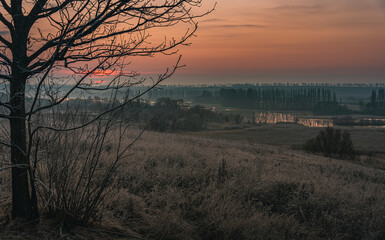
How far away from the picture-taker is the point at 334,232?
15.0 ft

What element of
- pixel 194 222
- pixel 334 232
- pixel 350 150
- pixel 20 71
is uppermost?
pixel 20 71

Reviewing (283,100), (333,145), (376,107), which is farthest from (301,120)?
(333,145)

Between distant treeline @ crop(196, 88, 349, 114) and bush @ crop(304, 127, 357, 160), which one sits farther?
distant treeline @ crop(196, 88, 349, 114)

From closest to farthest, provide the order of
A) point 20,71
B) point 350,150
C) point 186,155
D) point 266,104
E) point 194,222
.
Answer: point 20,71
point 194,222
point 186,155
point 350,150
point 266,104

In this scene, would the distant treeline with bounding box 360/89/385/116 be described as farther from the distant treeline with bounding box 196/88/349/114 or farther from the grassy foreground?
the grassy foreground

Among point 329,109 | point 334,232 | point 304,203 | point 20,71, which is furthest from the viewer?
point 329,109

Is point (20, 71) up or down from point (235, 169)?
up

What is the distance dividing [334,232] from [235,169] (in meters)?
2.61

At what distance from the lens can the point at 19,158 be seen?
3.11 m

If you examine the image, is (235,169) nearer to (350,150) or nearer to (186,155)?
(186,155)

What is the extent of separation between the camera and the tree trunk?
303cm

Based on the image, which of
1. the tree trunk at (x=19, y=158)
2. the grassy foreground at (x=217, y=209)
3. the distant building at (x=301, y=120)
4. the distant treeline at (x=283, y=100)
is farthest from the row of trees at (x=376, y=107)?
the tree trunk at (x=19, y=158)

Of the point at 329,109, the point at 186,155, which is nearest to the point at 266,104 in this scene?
the point at 329,109

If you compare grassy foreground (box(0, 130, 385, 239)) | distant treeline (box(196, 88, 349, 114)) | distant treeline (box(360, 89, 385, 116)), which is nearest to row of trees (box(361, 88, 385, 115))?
distant treeline (box(360, 89, 385, 116))
